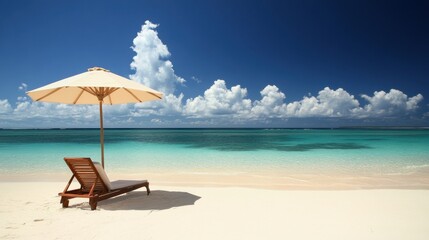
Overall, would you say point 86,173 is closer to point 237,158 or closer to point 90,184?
point 90,184

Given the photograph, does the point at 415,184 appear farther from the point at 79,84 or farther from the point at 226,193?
the point at 79,84

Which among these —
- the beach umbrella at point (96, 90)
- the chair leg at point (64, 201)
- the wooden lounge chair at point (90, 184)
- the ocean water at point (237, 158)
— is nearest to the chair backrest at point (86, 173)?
the wooden lounge chair at point (90, 184)

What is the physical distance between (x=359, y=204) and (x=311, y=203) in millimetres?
875

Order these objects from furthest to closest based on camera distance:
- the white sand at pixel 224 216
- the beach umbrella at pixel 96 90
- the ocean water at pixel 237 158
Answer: the ocean water at pixel 237 158, the beach umbrella at pixel 96 90, the white sand at pixel 224 216

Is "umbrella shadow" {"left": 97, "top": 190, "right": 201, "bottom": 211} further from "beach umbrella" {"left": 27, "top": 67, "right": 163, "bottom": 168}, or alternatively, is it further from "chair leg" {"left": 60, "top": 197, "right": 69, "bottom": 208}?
"beach umbrella" {"left": 27, "top": 67, "right": 163, "bottom": 168}

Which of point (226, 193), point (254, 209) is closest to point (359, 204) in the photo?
point (254, 209)

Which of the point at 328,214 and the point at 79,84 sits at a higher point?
the point at 79,84

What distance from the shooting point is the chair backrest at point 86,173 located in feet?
15.9

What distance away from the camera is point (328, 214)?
15.2 feet

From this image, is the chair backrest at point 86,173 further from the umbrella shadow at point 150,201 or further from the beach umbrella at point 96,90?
the beach umbrella at point 96,90

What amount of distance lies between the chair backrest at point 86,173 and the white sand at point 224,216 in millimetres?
360

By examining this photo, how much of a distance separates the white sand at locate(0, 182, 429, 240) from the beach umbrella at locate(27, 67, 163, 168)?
1.62 meters

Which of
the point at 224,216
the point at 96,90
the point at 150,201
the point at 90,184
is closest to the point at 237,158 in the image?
the point at 150,201

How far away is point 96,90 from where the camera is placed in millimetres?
6090
